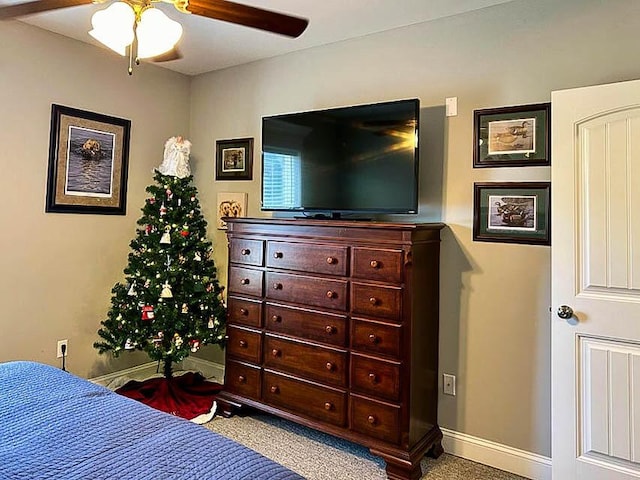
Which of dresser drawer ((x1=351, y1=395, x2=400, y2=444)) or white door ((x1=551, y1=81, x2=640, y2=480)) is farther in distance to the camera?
dresser drawer ((x1=351, y1=395, x2=400, y2=444))

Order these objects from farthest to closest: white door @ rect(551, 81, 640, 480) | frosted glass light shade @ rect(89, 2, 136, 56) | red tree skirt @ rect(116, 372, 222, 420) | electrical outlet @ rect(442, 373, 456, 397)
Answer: red tree skirt @ rect(116, 372, 222, 420) < electrical outlet @ rect(442, 373, 456, 397) < white door @ rect(551, 81, 640, 480) < frosted glass light shade @ rect(89, 2, 136, 56)

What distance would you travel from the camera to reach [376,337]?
8.29 feet

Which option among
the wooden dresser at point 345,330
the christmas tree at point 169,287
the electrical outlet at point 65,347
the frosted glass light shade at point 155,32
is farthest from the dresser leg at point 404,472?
the electrical outlet at point 65,347

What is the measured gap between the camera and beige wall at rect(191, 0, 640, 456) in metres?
2.41

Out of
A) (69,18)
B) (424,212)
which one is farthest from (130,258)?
(424,212)

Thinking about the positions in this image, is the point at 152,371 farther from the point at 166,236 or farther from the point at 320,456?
the point at 320,456

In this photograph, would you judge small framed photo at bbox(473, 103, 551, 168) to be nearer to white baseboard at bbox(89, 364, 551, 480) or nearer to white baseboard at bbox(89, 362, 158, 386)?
white baseboard at bbox(89, 364, 551, 480)

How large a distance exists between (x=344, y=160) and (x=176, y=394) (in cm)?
A: 212

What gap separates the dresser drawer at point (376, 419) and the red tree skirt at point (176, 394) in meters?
1.22

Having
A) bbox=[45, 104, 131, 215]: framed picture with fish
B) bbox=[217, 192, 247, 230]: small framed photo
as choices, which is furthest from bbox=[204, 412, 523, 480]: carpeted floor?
bbox=[45, 104, 131, 215]: framed picture with fish

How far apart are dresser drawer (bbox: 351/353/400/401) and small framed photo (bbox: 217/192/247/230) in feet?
5.63

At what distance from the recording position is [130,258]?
3412mm

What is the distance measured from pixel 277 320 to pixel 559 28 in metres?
2.35

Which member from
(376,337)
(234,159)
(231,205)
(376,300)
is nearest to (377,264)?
(376,300)
